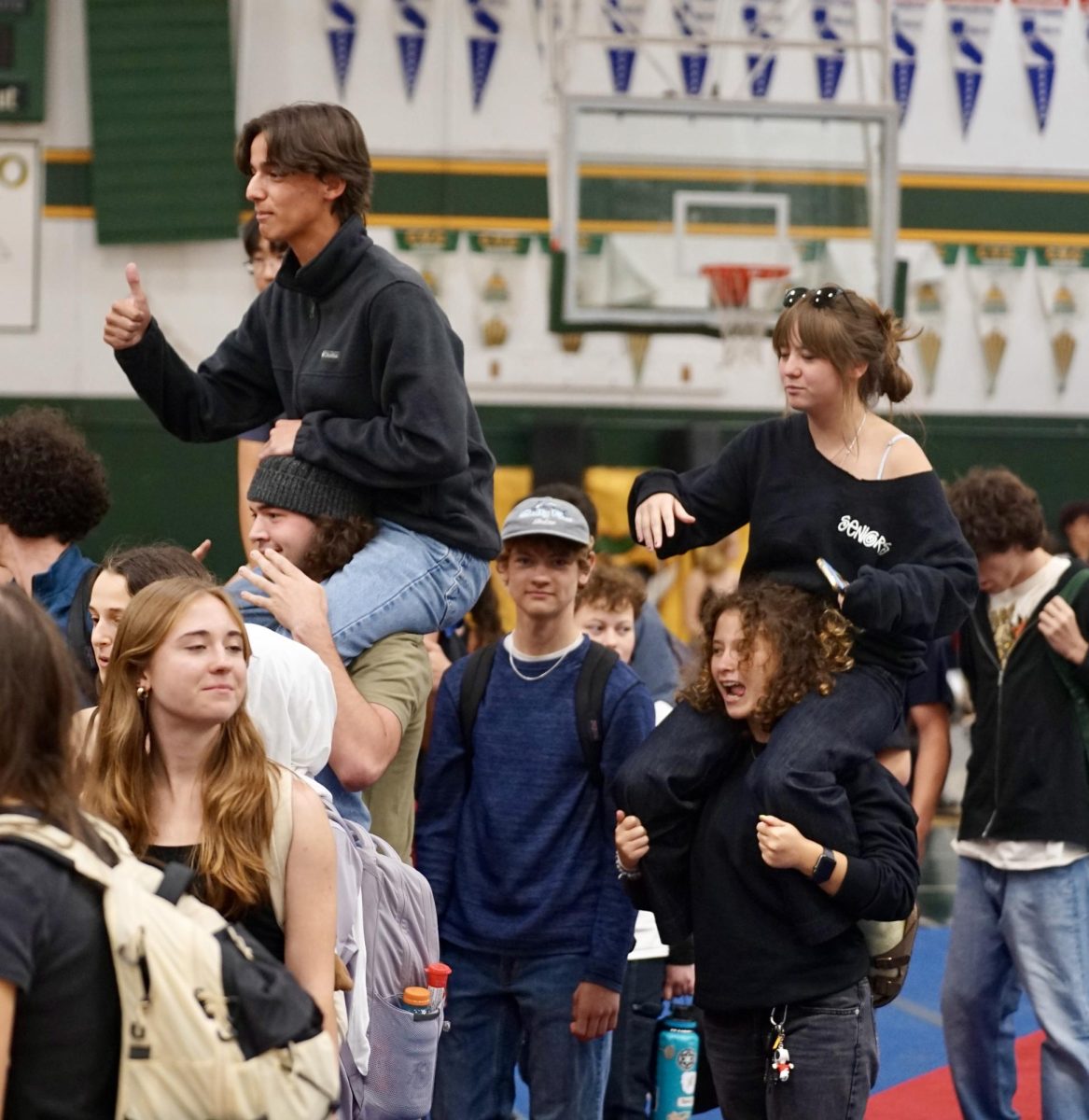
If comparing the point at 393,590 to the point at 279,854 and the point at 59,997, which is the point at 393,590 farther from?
the point at 59,997

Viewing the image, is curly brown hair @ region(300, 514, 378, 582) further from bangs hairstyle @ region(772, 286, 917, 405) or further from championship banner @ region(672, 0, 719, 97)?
championship banner @ region(672, 0, 719, 97)

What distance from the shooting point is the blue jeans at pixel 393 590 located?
147 inches

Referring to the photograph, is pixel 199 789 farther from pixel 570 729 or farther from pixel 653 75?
pixel 653 75

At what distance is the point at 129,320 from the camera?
4000mm

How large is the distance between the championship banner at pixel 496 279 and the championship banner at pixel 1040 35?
3586 millimetres

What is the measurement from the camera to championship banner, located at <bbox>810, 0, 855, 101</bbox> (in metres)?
11.8

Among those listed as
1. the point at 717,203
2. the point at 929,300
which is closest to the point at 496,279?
the point at 717,203

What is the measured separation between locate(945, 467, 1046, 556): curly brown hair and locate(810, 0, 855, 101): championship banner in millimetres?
6899

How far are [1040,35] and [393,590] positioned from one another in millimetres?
9798

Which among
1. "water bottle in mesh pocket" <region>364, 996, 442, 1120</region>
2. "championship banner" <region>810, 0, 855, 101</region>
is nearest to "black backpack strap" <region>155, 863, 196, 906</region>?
"water bottle in mesh pocket" <region>364, 996, 442, 1120</region>

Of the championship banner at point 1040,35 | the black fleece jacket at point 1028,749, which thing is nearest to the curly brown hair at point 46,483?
the black fleece jacket at point 1028,749

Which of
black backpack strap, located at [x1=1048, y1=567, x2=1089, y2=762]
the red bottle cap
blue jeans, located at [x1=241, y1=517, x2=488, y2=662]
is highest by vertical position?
blue jeans, located at [x1=241, y1=517, x2=488, y2=662]

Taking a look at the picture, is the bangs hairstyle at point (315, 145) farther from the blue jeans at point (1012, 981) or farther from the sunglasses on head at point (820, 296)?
the blue jeans at point (1012, 981)

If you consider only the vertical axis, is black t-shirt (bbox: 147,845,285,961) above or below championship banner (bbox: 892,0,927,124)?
below
